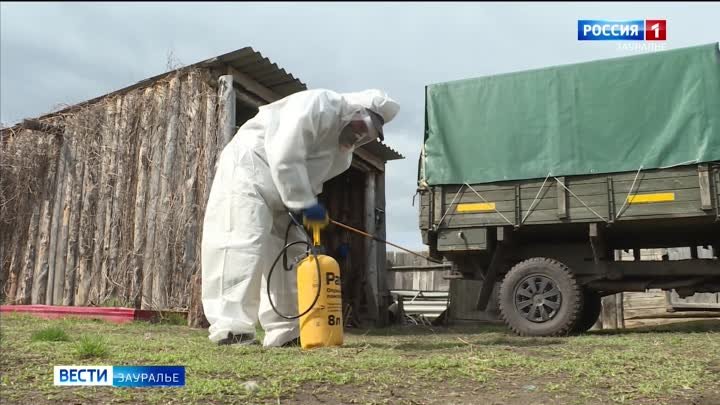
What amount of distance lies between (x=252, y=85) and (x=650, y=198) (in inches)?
205

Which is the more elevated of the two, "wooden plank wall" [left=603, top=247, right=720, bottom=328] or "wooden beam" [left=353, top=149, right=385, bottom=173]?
"wooden beam" [left=353, top=149, right=385, bottom=173]

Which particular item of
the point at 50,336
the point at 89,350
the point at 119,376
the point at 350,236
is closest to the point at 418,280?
the point at 350,236

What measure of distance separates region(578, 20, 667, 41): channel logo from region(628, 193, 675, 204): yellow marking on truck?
7.20 ft

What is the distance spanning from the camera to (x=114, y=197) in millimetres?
8945

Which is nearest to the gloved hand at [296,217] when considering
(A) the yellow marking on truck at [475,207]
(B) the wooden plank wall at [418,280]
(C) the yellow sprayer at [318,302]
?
(C) the yellow sprayer at [318,302]

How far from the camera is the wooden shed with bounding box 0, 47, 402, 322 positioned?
8.05 metres

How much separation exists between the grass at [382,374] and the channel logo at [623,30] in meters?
4.11

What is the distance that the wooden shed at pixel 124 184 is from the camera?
8.05 meters

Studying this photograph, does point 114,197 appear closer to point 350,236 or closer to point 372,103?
point 350,236

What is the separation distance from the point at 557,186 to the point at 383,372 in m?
3.87

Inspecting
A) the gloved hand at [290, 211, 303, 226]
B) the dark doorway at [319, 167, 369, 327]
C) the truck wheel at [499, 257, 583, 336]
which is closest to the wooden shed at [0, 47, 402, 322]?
the dark doorway at [319, 167, 369, 327]

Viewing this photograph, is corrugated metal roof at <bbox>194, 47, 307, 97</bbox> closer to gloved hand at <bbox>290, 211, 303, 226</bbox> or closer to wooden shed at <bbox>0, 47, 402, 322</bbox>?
wooden shed at <bbox>0, 47, 402, 322</bbox>

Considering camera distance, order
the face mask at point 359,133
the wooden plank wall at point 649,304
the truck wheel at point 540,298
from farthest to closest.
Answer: the wooden plank wall at point 649,304 → the truck wheel at point 540,298 → the face mask at point 359,133

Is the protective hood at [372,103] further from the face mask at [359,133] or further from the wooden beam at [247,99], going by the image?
the wooden beam at [247,99]
